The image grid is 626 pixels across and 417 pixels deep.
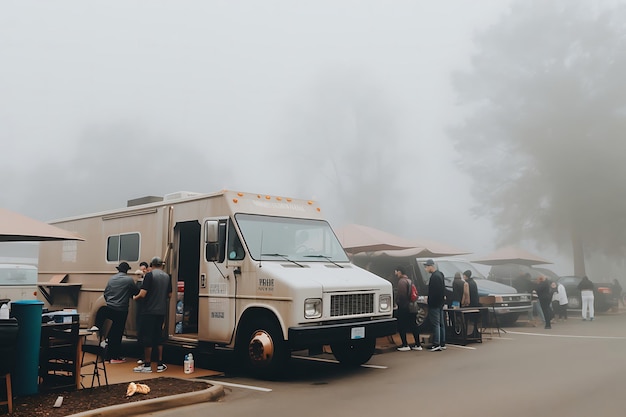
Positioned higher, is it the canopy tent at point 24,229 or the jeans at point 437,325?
the canopy tent at point 24,229

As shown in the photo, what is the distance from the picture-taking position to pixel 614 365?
29.7 feet

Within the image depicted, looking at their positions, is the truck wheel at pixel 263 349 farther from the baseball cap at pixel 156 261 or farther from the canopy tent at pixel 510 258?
the canopy tent at pixel 510 258

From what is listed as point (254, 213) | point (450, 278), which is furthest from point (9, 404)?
point (450, 278)

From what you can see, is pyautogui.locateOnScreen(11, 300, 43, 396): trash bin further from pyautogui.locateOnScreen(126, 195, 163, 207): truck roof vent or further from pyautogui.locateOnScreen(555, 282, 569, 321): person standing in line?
pyautogui.locateOnScreen(555, 282, 569, 321): person standing in line

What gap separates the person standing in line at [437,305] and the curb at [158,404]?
5271 millimetres

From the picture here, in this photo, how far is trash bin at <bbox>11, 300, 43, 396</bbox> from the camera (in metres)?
6.69

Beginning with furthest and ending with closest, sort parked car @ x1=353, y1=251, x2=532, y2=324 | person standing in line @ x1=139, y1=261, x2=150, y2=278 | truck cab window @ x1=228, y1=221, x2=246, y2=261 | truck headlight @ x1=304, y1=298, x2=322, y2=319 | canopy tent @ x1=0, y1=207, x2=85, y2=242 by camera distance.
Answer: parked car @ x1=353, y1=251, x2=532, y2=324 → person standing in line @ x1=139, y1=261, x2=150, y2=278 → truck cab window @ x1=228, y1=221, x2=246, y2=261 → truck headlight @ x1=304, y1=298, x2=322, y2=319 → canopy tent @ x1=0, y1=207, x2=85, y2=242

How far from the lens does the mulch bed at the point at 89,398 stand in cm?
604

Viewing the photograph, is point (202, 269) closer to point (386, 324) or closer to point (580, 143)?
point (386, 324)

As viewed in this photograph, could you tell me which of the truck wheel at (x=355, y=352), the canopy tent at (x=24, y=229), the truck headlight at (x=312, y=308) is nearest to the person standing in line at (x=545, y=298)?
the truck wheel at (x=355, y=352)

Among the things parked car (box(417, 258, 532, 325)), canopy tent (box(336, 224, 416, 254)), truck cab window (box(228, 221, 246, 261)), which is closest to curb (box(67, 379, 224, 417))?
truck cab window (box(228, 221, 246, 261))

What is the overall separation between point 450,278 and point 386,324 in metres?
6.36

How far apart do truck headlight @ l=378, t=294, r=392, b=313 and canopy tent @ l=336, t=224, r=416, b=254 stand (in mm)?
4547

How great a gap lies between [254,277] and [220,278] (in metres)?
0.77
